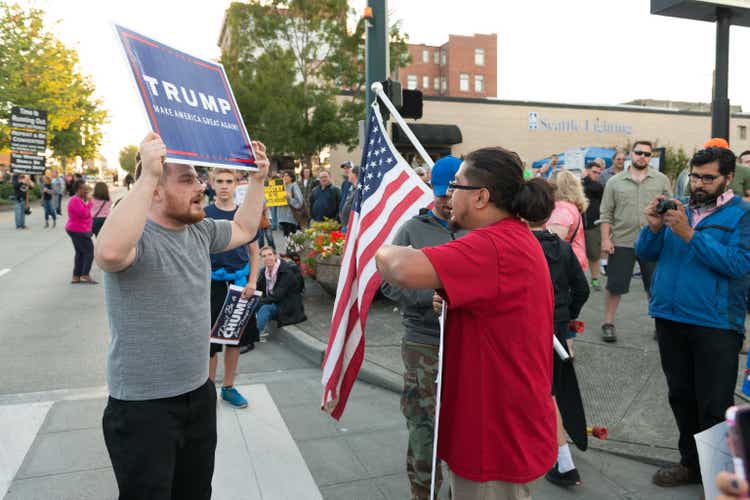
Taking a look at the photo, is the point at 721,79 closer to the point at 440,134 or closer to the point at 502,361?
the point at 502,361

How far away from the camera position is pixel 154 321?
2355 millimetres

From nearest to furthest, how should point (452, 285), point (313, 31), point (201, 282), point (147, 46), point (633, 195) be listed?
point (452, 285)
point (147, 46)
point (201, 282)
point (633, 195)
point (313, 31)

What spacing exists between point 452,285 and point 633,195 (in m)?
5.57

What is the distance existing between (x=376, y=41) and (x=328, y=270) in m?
2.95

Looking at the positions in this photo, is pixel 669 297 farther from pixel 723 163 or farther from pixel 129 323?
pixel 129 323

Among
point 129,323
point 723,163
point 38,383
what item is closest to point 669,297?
point 723,163

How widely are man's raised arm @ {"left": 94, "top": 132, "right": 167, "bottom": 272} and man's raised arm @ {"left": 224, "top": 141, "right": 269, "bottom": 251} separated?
760 mm

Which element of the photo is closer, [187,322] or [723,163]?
[187,322]

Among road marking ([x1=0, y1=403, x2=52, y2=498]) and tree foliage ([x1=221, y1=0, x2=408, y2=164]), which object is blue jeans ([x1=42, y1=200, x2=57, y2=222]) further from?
road marking ([x1=0, y1=403, x2=52, y2=498])

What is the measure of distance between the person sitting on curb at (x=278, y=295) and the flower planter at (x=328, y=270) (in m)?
0.55

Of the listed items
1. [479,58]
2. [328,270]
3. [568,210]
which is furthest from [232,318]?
[479,58]

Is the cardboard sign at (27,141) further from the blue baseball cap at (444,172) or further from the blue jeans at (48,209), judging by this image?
the blue baseball cap at (444,172)

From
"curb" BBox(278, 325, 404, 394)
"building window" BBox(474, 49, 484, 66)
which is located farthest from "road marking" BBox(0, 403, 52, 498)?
"building window" BBox(474, 49, 484, 66)

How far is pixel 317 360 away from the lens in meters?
6.15
